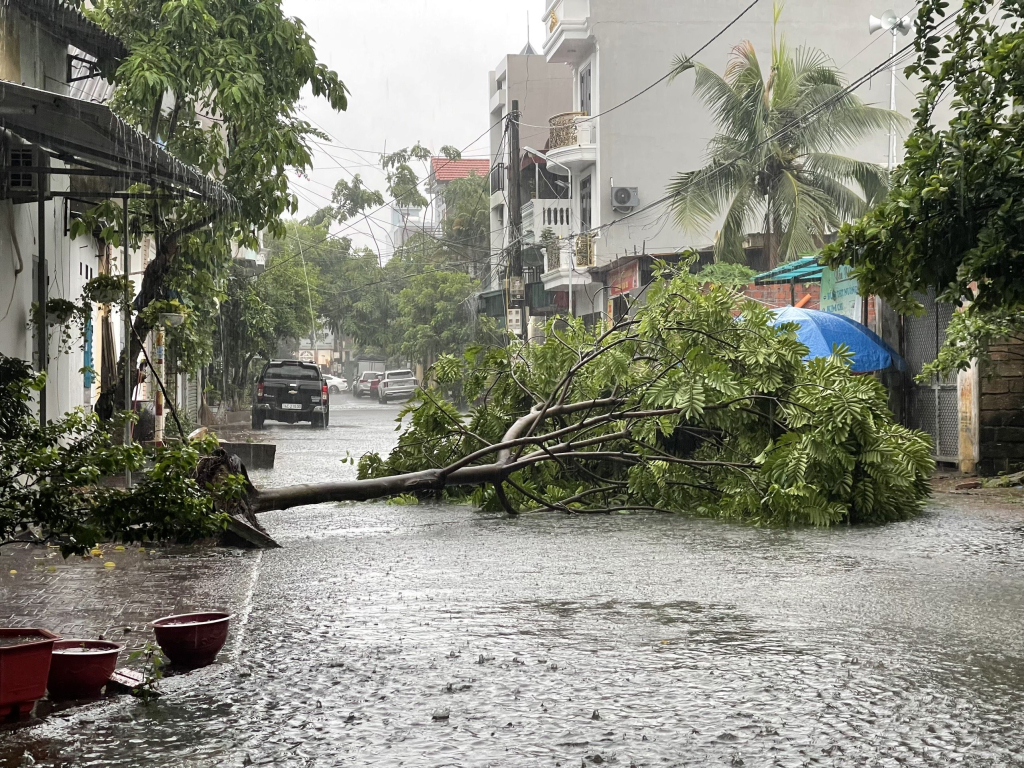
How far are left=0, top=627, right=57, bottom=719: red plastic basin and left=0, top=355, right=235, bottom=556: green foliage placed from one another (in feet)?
2.09

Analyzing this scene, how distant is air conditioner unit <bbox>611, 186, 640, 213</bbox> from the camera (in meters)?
40.2

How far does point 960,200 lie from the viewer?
9430 mm

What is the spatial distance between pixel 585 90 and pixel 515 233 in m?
10.00

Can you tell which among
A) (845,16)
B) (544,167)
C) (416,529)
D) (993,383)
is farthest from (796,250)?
(544,167)

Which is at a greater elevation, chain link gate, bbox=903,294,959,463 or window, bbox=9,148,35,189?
window, bbox=9,148,35,189

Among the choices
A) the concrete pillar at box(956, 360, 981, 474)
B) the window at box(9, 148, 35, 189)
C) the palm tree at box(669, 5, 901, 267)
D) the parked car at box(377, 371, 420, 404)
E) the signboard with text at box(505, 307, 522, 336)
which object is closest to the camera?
the window at box(9, 148, 35, 189)

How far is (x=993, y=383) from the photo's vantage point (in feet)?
62.4

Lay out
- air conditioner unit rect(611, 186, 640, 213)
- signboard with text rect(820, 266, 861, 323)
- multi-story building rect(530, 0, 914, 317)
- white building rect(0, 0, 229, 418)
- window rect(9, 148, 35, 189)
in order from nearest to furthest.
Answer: white building rect(0, 0, 229, 418)
window rect(9, 148, 35, 189)
signboard with text rect(820, 266, 861, 323)
air conditioner unit rect(611, 186, 640, 213)
multi-story building rect(530, 0, 914, 317)

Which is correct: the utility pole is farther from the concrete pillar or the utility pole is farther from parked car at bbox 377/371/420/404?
the concrete pillar

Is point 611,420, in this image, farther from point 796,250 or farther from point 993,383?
point 796,250

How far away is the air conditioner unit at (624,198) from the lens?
40.2 m

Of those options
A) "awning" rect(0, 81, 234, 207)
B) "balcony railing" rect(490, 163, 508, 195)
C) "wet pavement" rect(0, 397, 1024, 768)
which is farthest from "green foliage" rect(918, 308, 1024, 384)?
"balcony railing" rect(490, 163, 508, 195)

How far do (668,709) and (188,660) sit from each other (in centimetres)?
256

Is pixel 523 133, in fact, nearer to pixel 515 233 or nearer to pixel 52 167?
pixel 515 233
